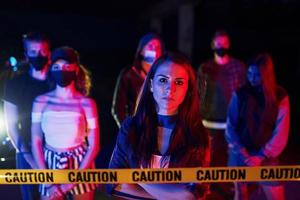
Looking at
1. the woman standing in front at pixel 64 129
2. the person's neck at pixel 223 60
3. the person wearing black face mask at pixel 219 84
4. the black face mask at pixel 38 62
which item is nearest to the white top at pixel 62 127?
the woman standing in front at pixel 64 129

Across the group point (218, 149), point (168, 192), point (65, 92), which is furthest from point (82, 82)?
point (218, 149)

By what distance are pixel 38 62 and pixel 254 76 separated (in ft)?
6.25

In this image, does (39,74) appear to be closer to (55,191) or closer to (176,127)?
(55,191)

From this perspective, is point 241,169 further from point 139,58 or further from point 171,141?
point 139,58

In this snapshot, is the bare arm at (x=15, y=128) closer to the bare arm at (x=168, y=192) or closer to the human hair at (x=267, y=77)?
the bare arm at (x=168, y=192)

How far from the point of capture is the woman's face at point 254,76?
3.81 m

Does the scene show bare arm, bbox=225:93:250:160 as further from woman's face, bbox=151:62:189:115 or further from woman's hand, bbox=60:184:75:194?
woman's hand, bbox=60:184:75:194

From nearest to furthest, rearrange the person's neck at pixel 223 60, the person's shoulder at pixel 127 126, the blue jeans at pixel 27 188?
1. the person's shoulder at pixel 127 126
2. the blue jeans at pixel 27 188
3. the person's neck at pixel 223 60

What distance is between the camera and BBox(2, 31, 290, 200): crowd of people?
2662 millimetres

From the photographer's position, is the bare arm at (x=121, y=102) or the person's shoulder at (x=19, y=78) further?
the bare arm at (x=121, y=102)

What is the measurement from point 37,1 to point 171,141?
296 inches

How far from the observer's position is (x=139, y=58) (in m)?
4.22

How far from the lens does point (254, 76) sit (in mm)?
3836

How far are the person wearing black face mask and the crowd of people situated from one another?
72cm
